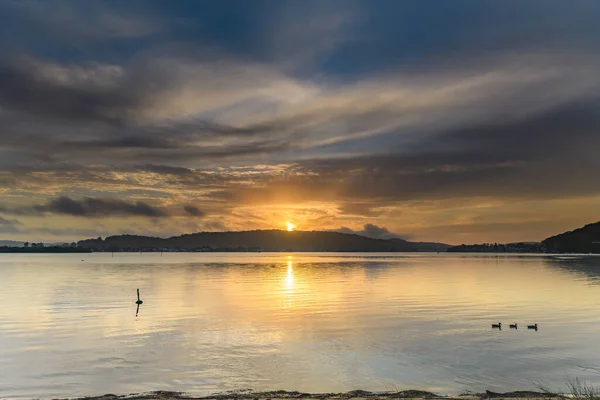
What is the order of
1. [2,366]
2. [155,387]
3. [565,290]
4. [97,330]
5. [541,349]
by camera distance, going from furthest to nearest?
[565,290]
[97,330]
[541,349]
[2,366]
[155,387]

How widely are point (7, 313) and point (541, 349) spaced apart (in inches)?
2006

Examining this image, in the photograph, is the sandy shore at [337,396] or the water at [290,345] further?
the water at [290,345]

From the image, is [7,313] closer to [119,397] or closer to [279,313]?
[279,313]

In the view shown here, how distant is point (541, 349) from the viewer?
35.7 m

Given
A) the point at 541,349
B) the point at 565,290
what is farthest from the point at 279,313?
the point at 565,290

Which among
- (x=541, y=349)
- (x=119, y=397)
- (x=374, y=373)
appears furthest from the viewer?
(x=541, y=349)

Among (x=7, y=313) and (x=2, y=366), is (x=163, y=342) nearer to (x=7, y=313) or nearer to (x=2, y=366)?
(x=2, y=366)

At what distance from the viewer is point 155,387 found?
26281mm

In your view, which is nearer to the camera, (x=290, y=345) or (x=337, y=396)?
(x=337, y=396)

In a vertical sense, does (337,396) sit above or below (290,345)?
below

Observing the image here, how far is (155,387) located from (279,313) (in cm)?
2965

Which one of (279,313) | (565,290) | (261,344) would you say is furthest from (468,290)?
(261,344)

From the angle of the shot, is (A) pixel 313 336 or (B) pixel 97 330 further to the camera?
(B) pixel 97 330

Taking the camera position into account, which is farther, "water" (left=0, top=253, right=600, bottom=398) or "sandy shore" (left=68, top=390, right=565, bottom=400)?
"water" (left=0, top=253, right=600, bottom=398)
